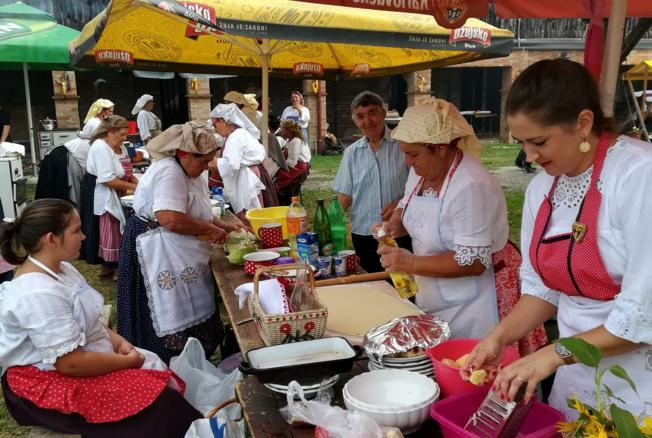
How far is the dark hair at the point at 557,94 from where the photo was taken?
56.5 inches

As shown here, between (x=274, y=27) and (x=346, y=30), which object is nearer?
(x=274, y=27)

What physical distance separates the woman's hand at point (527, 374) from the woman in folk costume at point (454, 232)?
0.98 metres

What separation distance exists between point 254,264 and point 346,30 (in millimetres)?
1957

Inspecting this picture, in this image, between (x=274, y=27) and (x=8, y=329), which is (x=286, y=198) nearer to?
(x=274, y=27)

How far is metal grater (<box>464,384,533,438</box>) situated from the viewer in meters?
1.29

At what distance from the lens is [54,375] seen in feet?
7.67

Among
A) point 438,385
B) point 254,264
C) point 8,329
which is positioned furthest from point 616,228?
point 8,329

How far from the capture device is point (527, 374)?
1.35 metres

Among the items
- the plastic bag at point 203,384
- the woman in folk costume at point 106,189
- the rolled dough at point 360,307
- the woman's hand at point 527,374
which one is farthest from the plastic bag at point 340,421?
the woman in folk costume at point 106,189

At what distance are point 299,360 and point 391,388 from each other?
350 mm

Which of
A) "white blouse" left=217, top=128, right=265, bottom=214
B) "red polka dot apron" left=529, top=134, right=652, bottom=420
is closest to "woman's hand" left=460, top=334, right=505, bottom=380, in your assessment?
"red polka dot apron" left=529, top=134, right=652, bottom=420

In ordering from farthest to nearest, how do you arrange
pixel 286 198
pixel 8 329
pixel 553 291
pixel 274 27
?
pixel 286 198 < pixel 274 27 < pixel 8 329 < pixel 553 291

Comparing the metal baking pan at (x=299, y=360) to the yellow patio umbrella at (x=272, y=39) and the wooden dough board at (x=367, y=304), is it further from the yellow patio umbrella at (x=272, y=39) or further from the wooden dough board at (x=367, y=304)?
the yellow patio umbrella at (x=272, y=39)

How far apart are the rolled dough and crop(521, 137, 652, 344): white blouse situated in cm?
95
